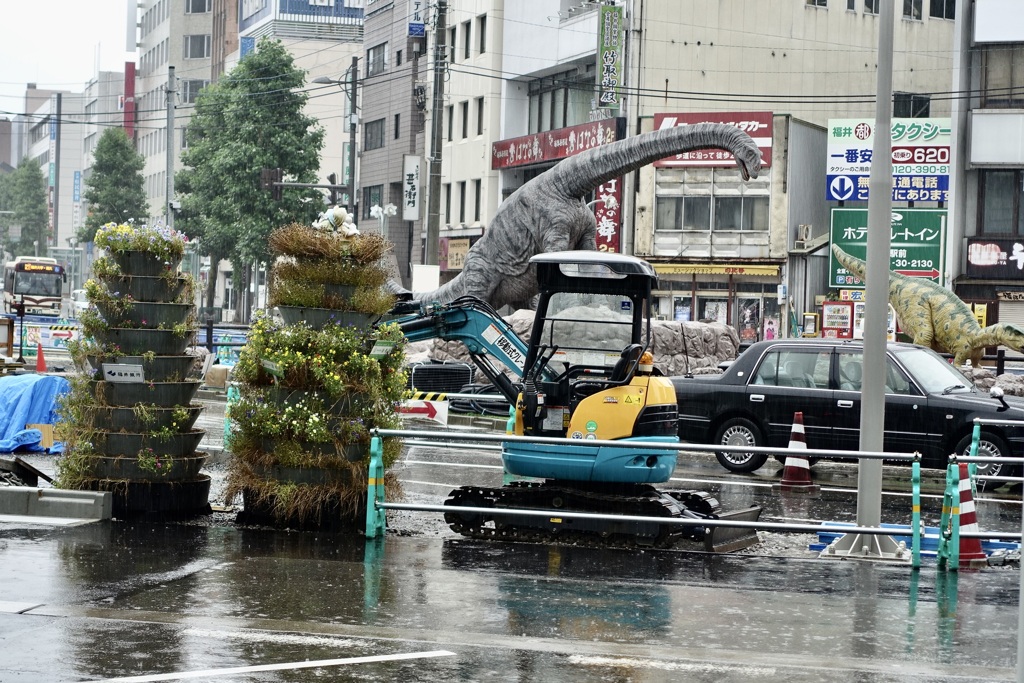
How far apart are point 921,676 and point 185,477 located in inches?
294

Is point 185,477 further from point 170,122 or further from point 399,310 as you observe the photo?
point 170,122

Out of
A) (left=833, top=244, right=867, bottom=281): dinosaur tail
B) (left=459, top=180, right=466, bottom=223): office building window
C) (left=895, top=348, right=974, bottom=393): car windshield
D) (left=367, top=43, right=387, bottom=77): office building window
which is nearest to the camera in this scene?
(left=895, top=348, right=974, bottom=393): car windshield

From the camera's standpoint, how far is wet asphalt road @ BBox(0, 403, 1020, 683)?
8.09 m

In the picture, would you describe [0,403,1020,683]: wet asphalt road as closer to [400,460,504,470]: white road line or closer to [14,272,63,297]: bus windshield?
[400,460,504,470]: white road line

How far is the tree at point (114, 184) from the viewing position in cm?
8856

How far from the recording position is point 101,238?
1298 cm

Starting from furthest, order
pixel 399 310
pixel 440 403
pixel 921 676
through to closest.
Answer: pixel 440 403, pixel 399 310, pixel 921 676

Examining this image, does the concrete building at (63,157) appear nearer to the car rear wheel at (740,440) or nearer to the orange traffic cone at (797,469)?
the car rear wheel at (740,440)

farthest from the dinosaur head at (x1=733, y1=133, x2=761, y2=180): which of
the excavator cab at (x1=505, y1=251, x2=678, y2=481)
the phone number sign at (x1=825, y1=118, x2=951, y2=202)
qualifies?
the phone number sign at (x1=825, y1=118, x2=951, y2=202)

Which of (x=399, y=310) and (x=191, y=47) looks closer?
(x=399, y=310)

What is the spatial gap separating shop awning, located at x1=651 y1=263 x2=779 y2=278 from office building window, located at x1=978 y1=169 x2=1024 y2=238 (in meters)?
8.58

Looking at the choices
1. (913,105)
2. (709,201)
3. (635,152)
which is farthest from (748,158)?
(913,105)

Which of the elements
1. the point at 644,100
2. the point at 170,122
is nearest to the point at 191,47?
the point at 170,122

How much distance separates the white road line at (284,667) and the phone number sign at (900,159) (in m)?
36.9
